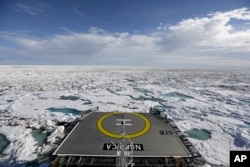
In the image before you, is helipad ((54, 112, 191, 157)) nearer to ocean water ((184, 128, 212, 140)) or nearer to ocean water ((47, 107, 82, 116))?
ocean water ((184, 128, 212, 140))

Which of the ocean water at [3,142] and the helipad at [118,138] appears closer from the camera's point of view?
the helipad at [118,138]

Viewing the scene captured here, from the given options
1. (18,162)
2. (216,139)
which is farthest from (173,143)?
(18,162)

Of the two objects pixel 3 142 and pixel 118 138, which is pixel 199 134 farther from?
pixel 3 142

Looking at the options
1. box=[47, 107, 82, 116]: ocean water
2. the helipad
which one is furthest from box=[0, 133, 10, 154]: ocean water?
box=[47, 107, 82, 116]: ocean water

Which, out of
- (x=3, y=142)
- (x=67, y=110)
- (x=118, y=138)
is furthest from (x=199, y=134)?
(x=3, y=142)

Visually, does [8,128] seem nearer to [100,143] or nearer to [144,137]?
[100,143]

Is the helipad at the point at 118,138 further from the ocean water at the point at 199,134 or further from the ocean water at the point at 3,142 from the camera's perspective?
the ocean water at the point at 3,142

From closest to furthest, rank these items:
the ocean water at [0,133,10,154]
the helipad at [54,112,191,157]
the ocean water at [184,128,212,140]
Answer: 1. the helipad at [54,112,191,157]
2. the ocean water at [0,133,10,154]
3. the ocean water at [184,128,212,140]

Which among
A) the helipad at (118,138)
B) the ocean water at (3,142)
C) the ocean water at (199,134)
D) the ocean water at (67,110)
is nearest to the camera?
the helipad at (118,138)

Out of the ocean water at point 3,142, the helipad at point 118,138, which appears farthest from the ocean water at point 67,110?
the ocean water at point 3,142
